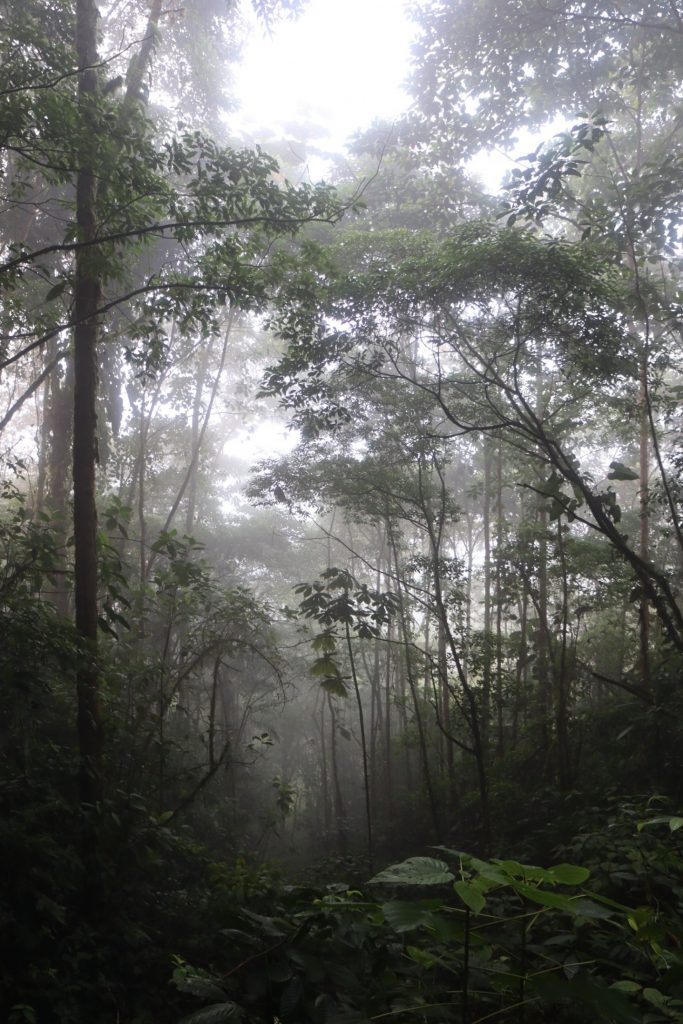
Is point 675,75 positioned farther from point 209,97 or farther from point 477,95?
point 209,97

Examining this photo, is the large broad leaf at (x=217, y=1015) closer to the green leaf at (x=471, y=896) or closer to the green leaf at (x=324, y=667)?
the green leaf at (x=471, y=896)

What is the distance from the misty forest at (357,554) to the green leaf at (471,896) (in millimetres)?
15

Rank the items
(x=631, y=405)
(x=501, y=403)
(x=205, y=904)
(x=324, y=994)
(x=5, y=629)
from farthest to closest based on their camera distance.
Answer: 1. (x=501, y=403)
2. (x=631, y=405)
3. (x=205, y=904)
4. (x=5, y=629)
5. (x=324, y=994)

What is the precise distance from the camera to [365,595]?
5.14 meters

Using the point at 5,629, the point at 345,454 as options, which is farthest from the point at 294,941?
the point at 345,454

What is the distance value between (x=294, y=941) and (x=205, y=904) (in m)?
2.75

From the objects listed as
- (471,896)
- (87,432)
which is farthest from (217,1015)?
(87,432)

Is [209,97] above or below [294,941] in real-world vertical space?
above

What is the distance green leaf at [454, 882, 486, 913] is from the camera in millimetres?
1060

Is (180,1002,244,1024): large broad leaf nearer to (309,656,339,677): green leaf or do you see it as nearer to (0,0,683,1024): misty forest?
(0,0,683,1024): misty forest

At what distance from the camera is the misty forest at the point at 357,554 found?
172 cm

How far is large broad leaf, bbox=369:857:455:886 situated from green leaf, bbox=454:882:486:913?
0.26ft

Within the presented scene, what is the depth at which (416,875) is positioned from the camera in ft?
4.19

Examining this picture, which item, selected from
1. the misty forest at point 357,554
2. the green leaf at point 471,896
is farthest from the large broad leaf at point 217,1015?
→ the green leaf at point 471,896
